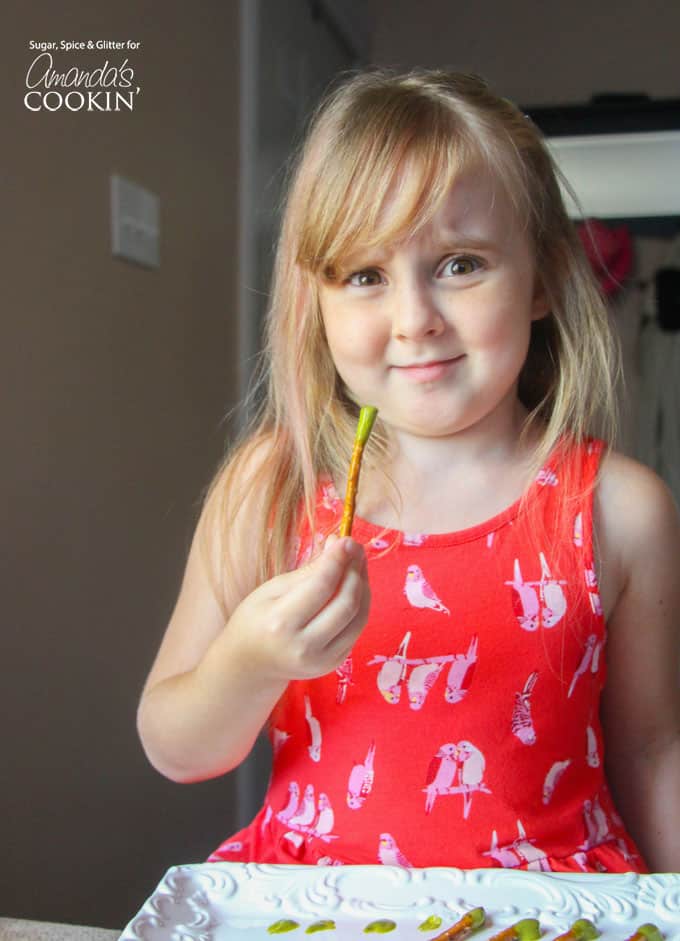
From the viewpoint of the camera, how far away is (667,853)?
777mm

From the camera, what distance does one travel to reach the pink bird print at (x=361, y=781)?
2.36 feet

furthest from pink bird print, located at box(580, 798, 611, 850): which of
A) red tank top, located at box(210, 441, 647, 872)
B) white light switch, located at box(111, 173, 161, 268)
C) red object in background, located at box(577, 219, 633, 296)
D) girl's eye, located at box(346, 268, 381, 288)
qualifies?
red object in background, located at box(577, 219, 633, 296)

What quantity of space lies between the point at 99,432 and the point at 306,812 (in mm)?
588

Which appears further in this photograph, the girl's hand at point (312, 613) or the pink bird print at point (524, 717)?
the pink bird print at point (524, 717)

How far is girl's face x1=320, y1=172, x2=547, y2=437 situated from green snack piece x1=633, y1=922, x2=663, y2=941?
353 mm

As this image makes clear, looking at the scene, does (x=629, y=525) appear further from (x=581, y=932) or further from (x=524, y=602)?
(x=581, y=932)

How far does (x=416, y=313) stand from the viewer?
653 mm

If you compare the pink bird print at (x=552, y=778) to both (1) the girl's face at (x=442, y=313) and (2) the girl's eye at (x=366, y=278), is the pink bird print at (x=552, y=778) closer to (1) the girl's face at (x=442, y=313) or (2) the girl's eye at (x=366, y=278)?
(1) the girl's face at (x=442, y=313)

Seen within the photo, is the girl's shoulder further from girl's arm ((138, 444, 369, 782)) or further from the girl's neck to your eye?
girl's arm ((138, 444, 369, 782))

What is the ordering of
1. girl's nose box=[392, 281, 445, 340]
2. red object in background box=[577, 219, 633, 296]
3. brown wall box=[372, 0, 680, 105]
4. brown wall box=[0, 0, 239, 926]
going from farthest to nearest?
1. brown wall box=[372, 0, 680, 105]
2. red object in background box=[577, 219, 633, 296]
3. brown wall box=[0, 0, 239, 926]
4. girl's nose box=[392, 281, 445, 340]

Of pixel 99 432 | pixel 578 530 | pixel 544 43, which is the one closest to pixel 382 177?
pixel 578 530

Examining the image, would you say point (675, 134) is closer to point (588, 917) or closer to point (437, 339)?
point (437, 339)

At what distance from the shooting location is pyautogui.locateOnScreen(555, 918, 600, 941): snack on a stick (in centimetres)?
51

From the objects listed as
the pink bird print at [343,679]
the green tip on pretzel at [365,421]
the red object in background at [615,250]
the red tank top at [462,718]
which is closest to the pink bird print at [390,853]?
the red tank top at [462,718]
